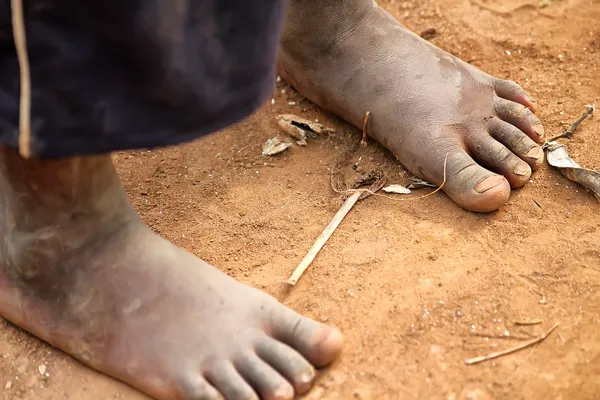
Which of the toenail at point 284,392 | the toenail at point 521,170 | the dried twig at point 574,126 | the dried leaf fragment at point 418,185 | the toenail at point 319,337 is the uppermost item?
the dried twig at point 574,126

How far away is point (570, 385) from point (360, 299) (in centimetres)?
38

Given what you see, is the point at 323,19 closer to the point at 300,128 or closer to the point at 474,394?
the point at 300,128

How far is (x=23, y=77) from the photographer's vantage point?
31.7 inches

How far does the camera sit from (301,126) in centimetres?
165

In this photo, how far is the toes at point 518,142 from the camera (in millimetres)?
1424

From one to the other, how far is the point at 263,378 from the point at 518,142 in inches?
30.4

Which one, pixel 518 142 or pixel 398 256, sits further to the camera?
pixel 518 142

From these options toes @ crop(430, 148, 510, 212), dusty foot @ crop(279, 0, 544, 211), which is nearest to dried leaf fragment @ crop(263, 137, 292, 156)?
dusty foot @ crop(279, 0, 544, 211)

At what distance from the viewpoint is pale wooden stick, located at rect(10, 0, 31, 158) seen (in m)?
0.77

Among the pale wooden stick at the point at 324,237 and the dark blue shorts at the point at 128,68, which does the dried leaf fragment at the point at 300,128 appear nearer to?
the pale wooden stick at the point at 324,237

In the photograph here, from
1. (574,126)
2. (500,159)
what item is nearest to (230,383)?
(500,159)

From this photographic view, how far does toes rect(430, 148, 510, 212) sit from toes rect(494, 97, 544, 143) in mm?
169

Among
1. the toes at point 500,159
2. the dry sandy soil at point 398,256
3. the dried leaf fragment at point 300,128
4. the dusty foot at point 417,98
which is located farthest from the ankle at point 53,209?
the toes at point 500,159

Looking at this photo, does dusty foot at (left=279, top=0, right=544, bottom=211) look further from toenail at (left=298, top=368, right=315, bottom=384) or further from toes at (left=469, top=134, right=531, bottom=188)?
toenail at (left=298, top=368, right=315, bottom=384)
